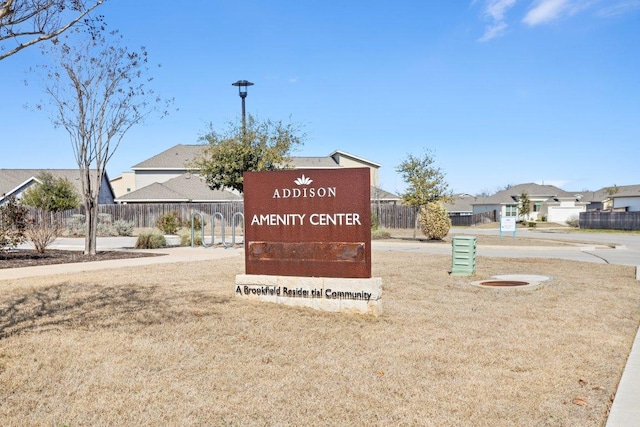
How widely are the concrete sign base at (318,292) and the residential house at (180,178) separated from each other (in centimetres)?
3626

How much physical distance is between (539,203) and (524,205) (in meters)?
7.18

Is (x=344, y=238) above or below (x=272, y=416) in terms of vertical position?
above

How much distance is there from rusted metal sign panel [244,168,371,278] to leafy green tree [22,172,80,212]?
132ft

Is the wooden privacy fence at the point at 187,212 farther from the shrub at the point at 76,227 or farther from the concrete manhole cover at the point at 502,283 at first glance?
the concrete manhole cover at the point at 502,283

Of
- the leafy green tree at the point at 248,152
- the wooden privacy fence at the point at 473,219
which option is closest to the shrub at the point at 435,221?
the leafy green tree at the point at 248,152

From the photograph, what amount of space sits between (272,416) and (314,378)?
967 millimetres

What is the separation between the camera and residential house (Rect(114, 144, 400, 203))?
49.4 m

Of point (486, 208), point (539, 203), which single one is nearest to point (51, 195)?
point (486, 208)

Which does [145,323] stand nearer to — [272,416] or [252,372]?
[252,372]

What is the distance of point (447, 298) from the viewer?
1005 cm

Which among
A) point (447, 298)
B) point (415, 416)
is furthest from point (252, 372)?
point (447, 298)

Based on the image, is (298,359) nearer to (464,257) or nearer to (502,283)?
(502,283)

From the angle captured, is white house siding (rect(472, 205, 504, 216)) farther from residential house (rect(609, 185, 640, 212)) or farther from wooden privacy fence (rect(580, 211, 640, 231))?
wooden privacy fence (rect(580, 211, 640, 231))

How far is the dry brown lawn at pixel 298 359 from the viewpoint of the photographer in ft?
14.8
